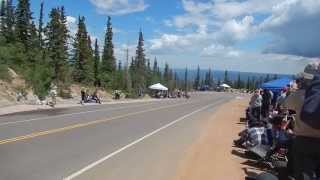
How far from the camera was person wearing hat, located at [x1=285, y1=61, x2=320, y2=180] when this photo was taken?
5.82 metres

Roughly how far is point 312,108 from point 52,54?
80.3 metres

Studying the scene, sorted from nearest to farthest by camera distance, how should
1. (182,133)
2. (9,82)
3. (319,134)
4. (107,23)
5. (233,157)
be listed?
1. (319,134)
2. (233,157)
3. (182,133)
4. (9,82)
5. (107,23)

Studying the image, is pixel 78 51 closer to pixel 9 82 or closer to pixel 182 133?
pixel 9 82

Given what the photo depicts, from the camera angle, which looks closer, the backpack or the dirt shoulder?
the backpack

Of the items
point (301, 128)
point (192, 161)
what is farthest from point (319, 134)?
point (192, 161)

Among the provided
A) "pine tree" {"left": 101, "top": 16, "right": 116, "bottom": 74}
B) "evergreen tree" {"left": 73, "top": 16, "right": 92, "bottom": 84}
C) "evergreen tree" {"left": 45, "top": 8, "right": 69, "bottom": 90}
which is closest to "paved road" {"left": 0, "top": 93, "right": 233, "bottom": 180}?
"evergreen tree" {"left": 45, "top": 8, "right": 69, "bottom": 90}

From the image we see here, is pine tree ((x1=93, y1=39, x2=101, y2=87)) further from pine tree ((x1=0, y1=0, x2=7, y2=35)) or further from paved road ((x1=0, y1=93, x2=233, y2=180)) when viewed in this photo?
paved road ((x1=0, y1=93, x2=233, y2=180))

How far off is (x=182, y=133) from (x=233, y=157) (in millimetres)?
8387

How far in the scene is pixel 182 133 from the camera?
24047 mm

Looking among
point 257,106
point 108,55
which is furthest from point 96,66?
point 257,106

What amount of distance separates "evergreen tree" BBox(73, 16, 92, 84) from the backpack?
88369 mm

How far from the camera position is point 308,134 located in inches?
241

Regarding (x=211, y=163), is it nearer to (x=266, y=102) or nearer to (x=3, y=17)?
(x=266, y=102)

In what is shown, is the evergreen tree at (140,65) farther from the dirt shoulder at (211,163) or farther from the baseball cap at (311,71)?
the baseball cap at (311,71)
